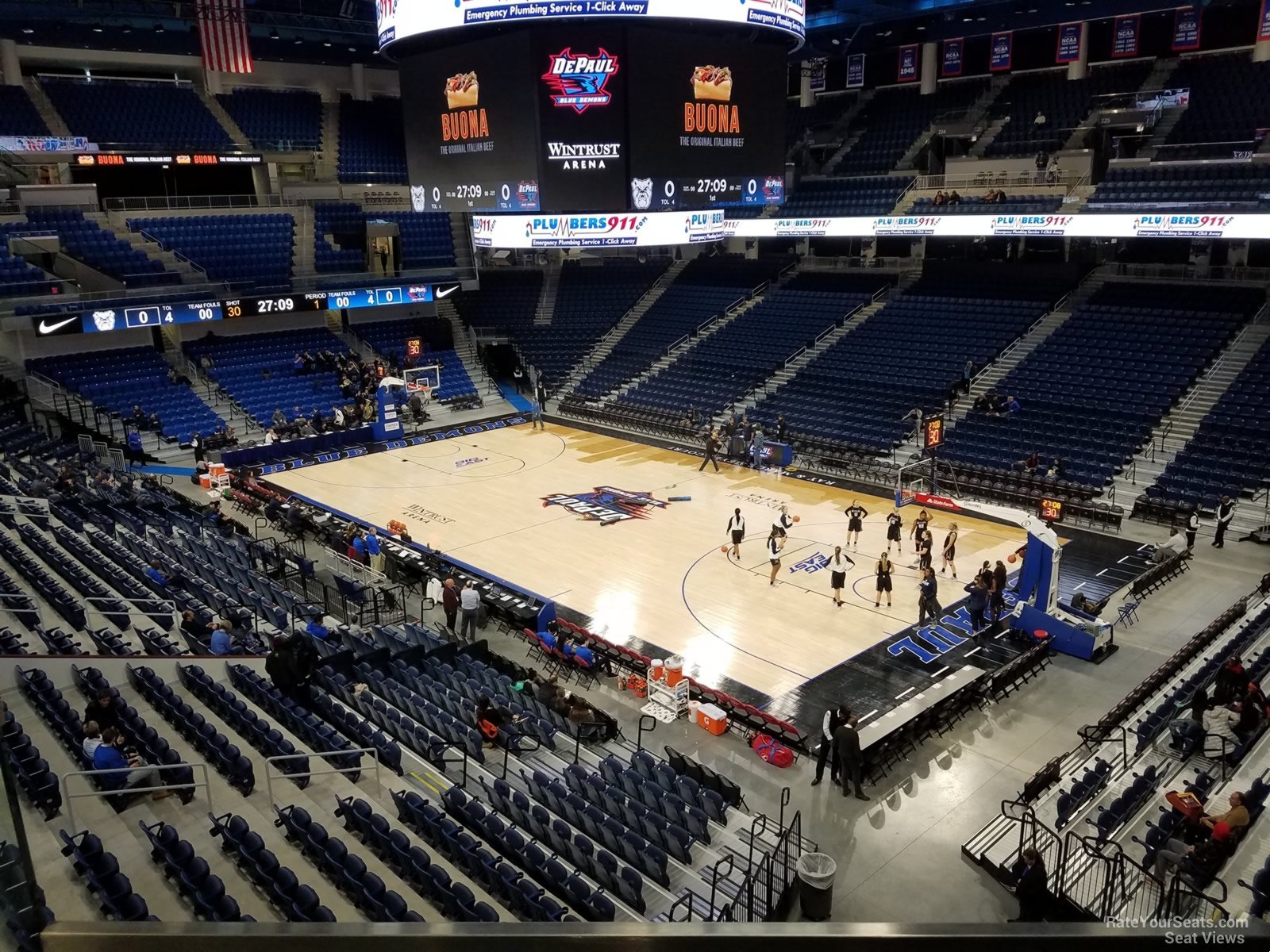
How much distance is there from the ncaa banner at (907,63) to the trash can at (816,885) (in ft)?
132

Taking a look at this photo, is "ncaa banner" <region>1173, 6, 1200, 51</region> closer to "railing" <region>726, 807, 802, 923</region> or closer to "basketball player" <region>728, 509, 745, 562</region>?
"basketball player" <region>728, 509, 745, 562</region>

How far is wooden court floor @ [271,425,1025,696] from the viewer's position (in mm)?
18094

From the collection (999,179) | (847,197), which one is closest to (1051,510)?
(999,179)

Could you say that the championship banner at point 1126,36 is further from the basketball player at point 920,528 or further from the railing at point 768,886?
the railing at point 768,886

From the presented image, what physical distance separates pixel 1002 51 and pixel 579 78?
30642 millimetres

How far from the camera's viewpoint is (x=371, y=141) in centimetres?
4694

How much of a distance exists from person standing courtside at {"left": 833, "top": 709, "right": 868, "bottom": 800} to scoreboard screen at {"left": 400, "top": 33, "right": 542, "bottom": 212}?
9846 mm

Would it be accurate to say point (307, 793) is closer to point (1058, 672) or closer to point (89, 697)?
point (89, 697)

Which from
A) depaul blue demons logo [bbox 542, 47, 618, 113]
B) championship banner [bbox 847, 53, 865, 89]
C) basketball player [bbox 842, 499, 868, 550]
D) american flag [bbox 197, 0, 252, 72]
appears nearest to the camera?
depaul blue demons logo [bbox 542, 47, 618, 113]

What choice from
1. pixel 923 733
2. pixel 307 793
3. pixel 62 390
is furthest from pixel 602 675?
pixel 62 390

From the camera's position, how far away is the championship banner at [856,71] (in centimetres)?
4322

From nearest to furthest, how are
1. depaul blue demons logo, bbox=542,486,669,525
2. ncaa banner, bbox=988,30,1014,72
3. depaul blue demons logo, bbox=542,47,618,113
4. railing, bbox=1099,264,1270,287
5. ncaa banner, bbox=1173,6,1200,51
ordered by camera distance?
depaul blue demons logo, bbox=542,47,618,113
depaul blue demons logo, bbox=542,486,669,525
railing, bbox=1099,264,1270,287
ncaa banner, bbox=1173,6,1200,51
ncaa banner, bbox=988,30,1014,72

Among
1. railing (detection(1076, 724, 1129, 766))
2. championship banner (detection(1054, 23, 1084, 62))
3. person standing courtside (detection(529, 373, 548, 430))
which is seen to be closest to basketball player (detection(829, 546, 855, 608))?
railing (detection(1076, 724, 1129, 766))

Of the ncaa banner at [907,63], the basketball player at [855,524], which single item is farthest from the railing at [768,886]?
the ncaa banner at [907,63]
